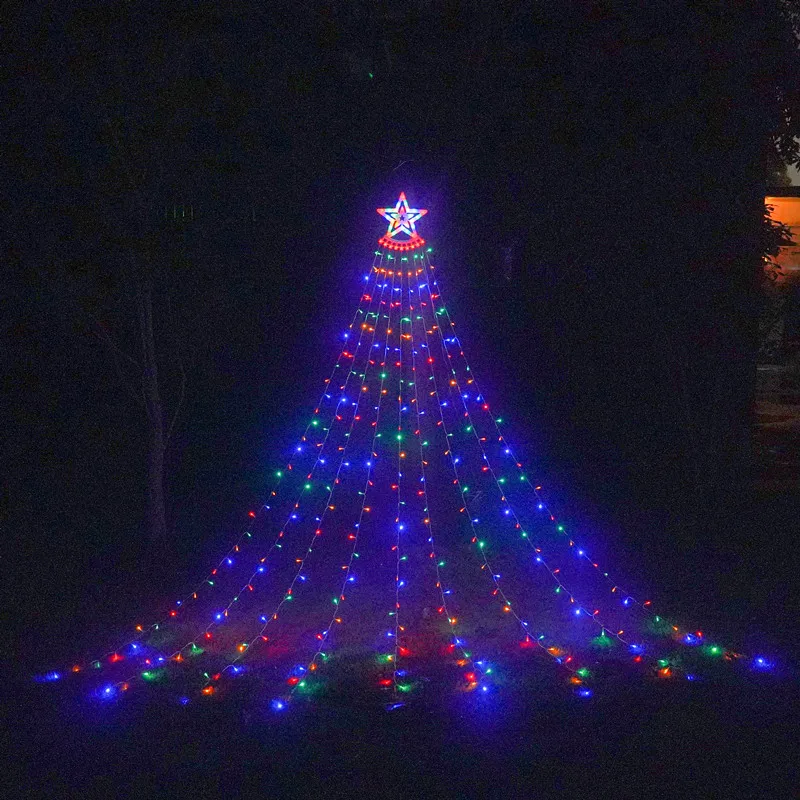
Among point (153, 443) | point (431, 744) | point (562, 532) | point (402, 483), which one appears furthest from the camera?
point (562, 532)

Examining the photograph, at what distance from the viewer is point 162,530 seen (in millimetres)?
7207

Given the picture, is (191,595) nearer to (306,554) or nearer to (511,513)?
(306,554)

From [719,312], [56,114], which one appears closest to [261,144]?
[56,114]

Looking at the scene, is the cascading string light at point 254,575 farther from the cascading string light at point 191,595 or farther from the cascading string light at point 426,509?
the cascading string light at point 426,509

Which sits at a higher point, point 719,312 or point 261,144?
point 261,144

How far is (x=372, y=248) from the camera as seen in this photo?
7.79 metres

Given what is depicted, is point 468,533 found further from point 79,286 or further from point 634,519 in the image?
point 79,286

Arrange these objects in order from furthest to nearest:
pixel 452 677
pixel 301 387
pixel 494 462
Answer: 1. pixel 301 387
2. pixel 494 462
3. pixel 452 677

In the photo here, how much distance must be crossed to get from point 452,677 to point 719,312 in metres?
4.42

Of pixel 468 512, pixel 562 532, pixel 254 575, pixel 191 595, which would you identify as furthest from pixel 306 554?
pixel 562 532

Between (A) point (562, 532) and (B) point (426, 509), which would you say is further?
(A) point (562, 532)

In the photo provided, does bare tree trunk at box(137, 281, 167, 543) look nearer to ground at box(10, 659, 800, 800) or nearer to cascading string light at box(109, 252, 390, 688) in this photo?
cascading string light at box(109, 252, 390, 688)

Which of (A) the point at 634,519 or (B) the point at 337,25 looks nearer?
(B) the point at 337,25

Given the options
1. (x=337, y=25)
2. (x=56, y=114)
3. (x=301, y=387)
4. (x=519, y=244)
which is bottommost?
(x=301, y=387)
